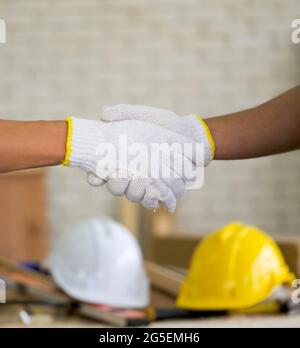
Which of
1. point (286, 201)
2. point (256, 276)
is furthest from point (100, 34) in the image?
point (256, 276)

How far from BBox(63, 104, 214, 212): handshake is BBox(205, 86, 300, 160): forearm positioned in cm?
4

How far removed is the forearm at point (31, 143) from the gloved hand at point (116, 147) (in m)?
0.02

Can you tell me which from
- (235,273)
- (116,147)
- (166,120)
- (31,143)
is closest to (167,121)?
(166,120)

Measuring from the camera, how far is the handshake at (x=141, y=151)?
5.15ft

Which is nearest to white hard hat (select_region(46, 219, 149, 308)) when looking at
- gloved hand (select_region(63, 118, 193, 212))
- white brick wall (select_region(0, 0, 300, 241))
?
gloved hand (select_region(63, 118, 193, 212))

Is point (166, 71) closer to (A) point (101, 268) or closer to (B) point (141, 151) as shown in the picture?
(A) point (101, 268)

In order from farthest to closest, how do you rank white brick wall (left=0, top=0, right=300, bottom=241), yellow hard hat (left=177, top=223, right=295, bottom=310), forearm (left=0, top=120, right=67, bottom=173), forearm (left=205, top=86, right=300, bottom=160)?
white brick wall (left=0, top=0, right=300, bottom=241), yellow hard hat (left=177, top=223, right=295, bottom=310), forearm (left=205, top=86, right=300, bottom=160), forearm (left=0, top=120, right=67, bottom=173)

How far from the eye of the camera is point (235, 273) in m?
2.58

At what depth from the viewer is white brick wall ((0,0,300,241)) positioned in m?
4.61

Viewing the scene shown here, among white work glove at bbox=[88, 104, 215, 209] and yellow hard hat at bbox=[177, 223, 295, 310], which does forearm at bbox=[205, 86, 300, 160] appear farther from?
yellow hard hat at bbox=[177, 223, 295, 310]

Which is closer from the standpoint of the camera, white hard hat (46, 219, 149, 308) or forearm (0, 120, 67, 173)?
forearm (0, 120, 67, 173)

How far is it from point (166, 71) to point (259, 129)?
9.93ft

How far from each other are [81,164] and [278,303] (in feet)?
Answer: 4.00

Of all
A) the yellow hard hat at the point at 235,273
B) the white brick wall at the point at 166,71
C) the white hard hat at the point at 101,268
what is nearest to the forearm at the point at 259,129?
the yellow hard hat at the point at 235,273
